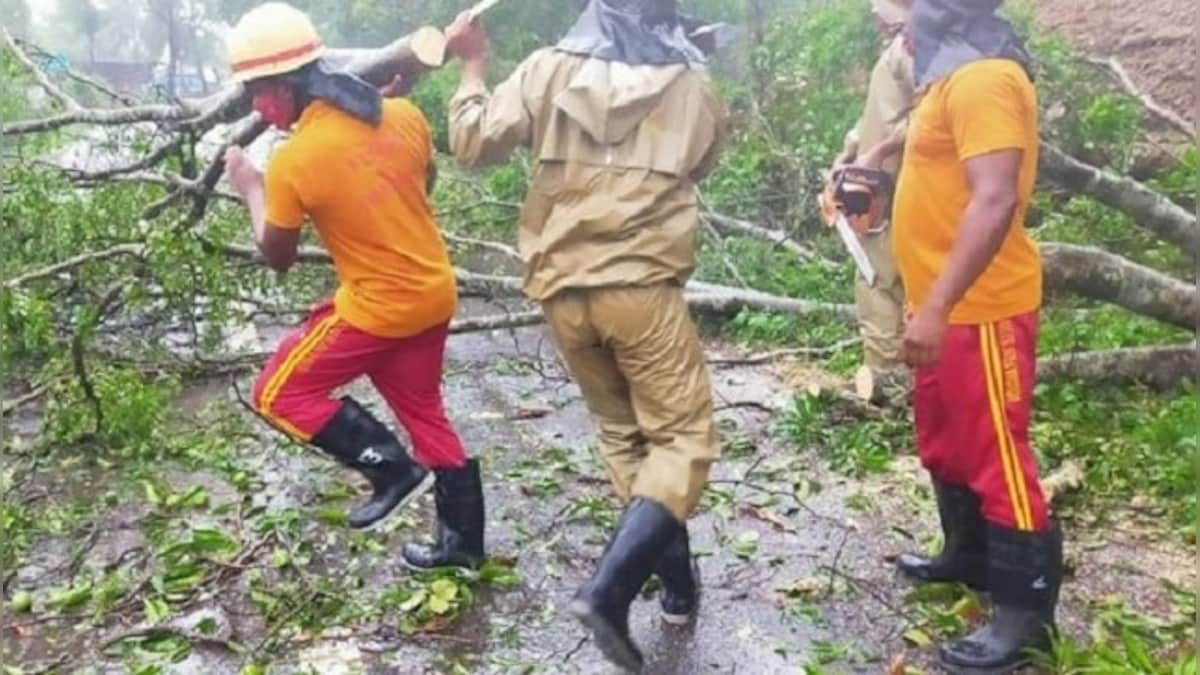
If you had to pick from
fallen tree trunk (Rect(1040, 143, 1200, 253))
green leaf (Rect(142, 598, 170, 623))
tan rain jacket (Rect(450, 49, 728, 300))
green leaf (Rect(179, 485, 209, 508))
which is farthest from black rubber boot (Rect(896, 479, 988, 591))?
green leaf (Rect(179, 485, 209, 508))

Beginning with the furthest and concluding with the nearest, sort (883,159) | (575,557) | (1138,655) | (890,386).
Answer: (890,386) < (883,159) < (575,557) < (1138,655)

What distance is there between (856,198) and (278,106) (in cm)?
198

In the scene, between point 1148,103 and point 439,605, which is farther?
point 1148,103

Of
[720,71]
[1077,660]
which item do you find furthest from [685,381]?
[720,71]

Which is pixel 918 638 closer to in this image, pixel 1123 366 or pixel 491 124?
pixel 491 124

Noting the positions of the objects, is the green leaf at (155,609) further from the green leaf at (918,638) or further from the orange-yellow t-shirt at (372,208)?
the green leaf at (918,638)

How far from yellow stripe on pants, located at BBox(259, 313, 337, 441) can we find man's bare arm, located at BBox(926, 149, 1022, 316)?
1.75m

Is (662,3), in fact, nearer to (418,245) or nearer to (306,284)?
(418,245)

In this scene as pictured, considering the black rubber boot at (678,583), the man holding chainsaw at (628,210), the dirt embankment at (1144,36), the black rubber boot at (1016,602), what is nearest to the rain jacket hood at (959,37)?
the man holding chainsaw at (628,210)

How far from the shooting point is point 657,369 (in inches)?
128

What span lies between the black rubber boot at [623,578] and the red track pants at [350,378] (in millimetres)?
901

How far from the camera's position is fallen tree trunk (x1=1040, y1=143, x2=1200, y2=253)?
518 cm

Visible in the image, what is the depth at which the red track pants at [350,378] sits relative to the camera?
3682mm

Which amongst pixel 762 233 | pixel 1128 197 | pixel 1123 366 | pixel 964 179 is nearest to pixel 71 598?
pixel 964 179
